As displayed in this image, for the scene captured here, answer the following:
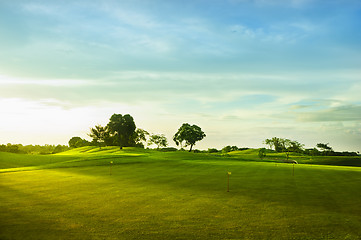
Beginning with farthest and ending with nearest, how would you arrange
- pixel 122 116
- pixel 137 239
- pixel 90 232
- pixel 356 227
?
1. pixel 122 116
2. pixel 356 227
3. pixel 90 232
4. pixel 137 239

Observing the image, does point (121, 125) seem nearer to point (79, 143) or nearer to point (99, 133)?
point (99, 133)

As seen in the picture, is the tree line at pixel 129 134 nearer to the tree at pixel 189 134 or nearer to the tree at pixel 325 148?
the tree at pixel 189 134

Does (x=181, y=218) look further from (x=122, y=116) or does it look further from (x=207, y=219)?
(x=122, y=116)

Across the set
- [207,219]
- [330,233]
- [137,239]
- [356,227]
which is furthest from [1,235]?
[356,227]

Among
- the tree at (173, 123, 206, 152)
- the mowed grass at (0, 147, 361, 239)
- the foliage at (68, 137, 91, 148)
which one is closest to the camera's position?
the mowed grass at (0, 147, 361, 239)

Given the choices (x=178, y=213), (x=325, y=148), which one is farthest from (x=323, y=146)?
(x=178, y=213)

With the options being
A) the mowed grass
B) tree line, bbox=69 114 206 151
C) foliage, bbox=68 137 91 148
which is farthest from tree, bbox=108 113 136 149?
the mowed grass

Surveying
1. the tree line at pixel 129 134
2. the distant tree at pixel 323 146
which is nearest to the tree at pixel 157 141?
the tree line at pixel 129 134

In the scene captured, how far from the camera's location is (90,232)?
9945 mm

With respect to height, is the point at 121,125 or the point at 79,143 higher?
the point at 121,125

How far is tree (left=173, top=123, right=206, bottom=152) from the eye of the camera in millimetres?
129250

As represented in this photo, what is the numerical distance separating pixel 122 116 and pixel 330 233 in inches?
4017

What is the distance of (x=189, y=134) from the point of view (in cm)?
12912

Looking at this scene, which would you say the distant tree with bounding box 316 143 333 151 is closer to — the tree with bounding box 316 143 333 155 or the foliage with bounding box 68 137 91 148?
the tree with bounding box 316 143 333 155
